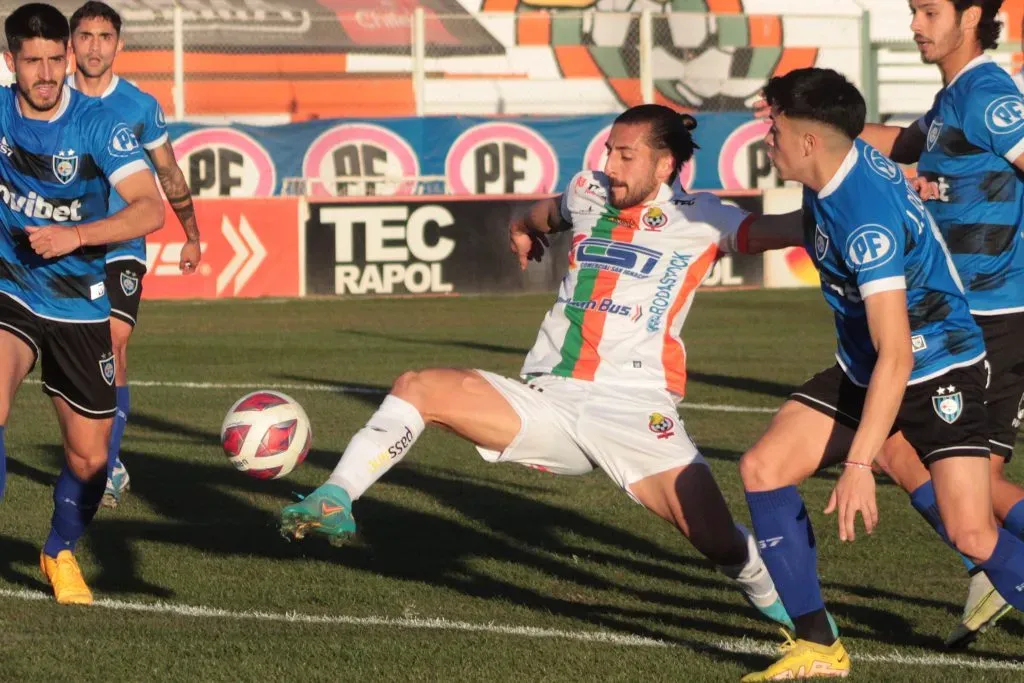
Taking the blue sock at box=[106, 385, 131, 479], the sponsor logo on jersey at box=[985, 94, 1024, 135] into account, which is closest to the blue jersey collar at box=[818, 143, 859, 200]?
the sponsor logo on jersey at box=[985, 94, 1024, 135]

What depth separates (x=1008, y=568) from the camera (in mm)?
5410

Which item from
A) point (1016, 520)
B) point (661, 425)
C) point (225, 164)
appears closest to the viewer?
point (1016, 520)

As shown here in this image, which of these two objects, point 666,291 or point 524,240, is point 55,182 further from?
point 666,291

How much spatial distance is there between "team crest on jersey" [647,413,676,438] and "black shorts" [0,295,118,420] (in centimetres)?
229

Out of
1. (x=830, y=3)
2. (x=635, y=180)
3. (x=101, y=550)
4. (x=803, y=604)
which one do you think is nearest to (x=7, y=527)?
(x=101, y=550)

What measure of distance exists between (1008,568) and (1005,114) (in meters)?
1.72

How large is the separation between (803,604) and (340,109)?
930 inches

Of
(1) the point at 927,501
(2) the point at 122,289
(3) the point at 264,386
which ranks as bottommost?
(3) the point at 264,386

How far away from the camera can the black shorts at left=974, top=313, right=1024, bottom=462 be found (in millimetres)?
5984

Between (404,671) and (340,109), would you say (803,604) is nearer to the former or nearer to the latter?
(404,671)

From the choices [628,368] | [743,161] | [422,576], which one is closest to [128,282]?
[422,576]

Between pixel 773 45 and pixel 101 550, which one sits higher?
pixel 773 45

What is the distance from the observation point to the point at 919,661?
5953 millimetres

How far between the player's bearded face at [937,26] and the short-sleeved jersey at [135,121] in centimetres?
448
